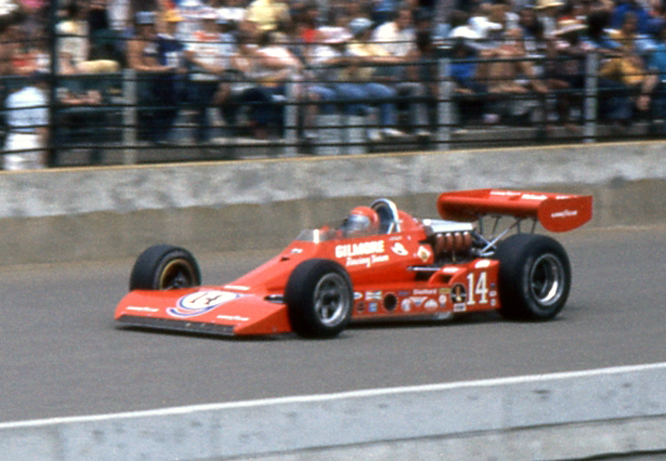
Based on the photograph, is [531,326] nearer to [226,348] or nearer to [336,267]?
[336,267]

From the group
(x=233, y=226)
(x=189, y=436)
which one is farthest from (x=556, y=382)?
(x=233, y=226)

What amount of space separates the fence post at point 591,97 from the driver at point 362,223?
535cm

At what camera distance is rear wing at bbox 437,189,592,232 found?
8977mm

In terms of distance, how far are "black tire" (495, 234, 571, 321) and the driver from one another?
2.98 feet

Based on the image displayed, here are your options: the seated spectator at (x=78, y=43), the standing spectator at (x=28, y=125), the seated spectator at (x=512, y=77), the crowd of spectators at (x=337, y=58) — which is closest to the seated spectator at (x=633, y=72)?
the crowd of spectators at (x=337, y=58)

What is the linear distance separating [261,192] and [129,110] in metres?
1.49

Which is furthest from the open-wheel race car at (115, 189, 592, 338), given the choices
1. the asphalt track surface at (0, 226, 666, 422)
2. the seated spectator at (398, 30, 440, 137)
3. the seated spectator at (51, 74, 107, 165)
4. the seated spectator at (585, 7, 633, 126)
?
the seated spectator at (585, 7, 633, 126)

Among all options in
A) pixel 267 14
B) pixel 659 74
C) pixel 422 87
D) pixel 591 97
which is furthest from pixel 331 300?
pixel 659 74

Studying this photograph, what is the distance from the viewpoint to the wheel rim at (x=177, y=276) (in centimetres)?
837

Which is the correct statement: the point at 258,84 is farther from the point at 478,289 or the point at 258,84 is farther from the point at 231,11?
the point at 478,289

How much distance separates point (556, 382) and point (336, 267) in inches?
100

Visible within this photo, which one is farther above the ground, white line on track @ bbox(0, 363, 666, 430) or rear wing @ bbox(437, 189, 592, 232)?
rear wing @ bbox(437, 189, 592, 232)

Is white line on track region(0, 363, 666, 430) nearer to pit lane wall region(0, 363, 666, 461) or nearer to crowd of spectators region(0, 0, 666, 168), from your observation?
pit lane wall region(0, 363, 666, 461)

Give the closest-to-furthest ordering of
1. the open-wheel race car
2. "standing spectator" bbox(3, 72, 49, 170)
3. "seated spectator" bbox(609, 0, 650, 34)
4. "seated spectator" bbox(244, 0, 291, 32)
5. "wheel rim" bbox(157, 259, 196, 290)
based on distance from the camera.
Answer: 1. the open-wheel race car
2. "wheel rim" bbox(157, 259, 196, 290)
3. "standing spectator" bbox(3, 72, 49, 170)
4. "seated spectator" bbox(244, 0, 291, 32)
5. "seated spectator" bbox(609, 0, 650, 34)
